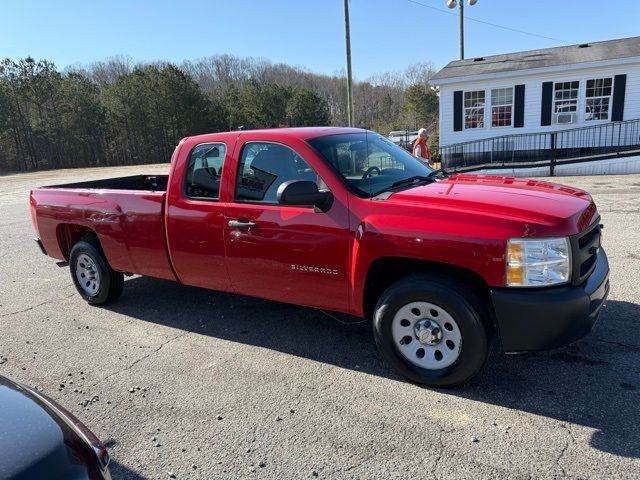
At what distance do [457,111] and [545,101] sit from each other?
10.5ft

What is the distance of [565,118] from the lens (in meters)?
18.3

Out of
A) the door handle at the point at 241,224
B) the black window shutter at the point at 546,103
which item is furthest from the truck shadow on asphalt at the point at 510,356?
the black window shutter at the point at 546,103

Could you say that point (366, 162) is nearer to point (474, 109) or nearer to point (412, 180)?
point (412, 180)

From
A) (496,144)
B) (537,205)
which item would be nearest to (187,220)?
(537,205)

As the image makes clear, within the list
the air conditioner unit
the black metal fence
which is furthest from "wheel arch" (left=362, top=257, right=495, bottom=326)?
the air conditioner unit

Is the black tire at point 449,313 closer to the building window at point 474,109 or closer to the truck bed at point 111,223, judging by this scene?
the truck bed at point 111,223

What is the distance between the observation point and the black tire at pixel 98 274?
5605 millimetres

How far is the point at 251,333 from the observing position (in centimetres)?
479

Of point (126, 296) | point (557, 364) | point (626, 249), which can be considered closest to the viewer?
point (557, 364)

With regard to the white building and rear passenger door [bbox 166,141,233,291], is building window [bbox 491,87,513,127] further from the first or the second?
rear passenger door [bbox 166,141,233,291]

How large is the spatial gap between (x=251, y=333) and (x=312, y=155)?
6.05 feet

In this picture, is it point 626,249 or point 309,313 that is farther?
point 626,249

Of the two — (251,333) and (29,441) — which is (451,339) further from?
(29,441)

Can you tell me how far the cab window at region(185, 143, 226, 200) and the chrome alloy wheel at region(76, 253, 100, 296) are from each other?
1.83 m
